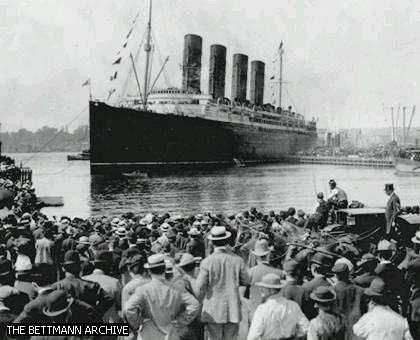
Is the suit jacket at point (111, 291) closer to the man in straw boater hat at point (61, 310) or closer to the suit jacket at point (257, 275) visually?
the man in straw boater hat at point (61, 310)

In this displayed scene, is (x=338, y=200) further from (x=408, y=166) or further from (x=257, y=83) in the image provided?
(x=257, y=83)

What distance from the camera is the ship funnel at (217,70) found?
221 ft

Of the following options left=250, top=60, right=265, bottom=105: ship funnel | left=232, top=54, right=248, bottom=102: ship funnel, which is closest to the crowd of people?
left=232, top=54, right=248, bottom=102: ship funnel

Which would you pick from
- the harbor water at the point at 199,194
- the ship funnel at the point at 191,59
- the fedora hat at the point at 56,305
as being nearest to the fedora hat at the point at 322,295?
the fedora hat at the point at 56,305

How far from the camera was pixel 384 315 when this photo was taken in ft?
11.7

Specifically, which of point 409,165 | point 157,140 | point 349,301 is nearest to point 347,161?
point 409,165

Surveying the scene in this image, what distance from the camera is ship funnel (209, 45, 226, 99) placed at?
67.3 metres

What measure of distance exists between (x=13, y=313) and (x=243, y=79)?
71.8m

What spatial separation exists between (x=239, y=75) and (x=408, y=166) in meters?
26.7

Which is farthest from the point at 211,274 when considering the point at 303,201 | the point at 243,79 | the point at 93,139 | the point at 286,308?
the point at 243,79

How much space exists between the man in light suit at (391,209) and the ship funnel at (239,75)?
210 ft

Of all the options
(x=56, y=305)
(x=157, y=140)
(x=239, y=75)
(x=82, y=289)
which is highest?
(x=239, y=75)

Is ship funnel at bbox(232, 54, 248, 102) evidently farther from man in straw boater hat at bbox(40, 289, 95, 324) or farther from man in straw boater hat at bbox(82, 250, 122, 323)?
man in straw boater hat at bbox(40, 289, 95, 324)

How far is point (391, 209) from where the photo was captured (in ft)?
28.8
